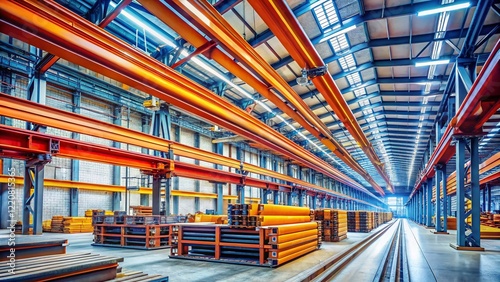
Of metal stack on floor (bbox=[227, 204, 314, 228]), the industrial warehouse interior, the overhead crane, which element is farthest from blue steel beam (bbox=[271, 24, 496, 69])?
metal stack on floor (bbox=[227, 204, 314, 228])

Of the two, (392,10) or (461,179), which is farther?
(461,179)

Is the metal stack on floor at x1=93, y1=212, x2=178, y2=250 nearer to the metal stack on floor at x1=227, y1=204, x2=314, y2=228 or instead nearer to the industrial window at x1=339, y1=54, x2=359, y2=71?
Result: the metal stack on floor at x1=227, y1=204, x2=314, y2=228

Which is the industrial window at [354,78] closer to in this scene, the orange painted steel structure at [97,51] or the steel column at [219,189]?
the orange painted steel structure at [97,51]

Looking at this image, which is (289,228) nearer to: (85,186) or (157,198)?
(157,198)

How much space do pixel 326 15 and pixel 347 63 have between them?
11.3 feet

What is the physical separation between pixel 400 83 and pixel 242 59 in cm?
1031

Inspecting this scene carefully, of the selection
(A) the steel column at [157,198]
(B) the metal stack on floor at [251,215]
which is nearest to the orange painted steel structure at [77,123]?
(A) the steel column at [157,198]

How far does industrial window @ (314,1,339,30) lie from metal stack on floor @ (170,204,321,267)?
5.72m

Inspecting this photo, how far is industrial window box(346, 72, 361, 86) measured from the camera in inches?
549

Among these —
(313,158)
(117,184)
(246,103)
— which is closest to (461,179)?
(313,158)

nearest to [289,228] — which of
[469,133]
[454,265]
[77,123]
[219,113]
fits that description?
[219,113]

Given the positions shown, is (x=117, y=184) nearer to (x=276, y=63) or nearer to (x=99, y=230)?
(x=99, y=230)

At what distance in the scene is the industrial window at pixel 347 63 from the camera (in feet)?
41.0

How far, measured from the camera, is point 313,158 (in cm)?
1800
